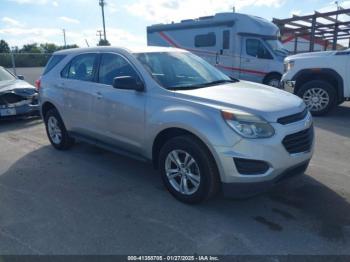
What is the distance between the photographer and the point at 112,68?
168 inches

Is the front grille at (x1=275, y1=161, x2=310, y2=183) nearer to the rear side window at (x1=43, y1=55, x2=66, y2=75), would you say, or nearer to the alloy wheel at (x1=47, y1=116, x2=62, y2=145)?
the alloy wheel at (x1=47, y1=116, x2=62, y2=145)

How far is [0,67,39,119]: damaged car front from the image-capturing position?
748 centimetres

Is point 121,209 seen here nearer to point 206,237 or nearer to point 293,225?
point 206,237

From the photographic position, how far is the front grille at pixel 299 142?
311 centimetres

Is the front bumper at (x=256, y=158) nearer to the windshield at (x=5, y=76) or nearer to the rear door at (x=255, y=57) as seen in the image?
the windshield at (x=5, y=76)

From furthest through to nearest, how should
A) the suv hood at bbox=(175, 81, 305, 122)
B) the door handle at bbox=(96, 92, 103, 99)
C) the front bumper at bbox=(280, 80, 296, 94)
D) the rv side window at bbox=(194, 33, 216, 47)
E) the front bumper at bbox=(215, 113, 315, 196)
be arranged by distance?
the rv side window at bbox=(194, 33, 216, 47)
the front bumper at bbox=(280, 80, 296, 94)
the door handle at bbox=(96, 92, 103, 99)
the suv hood at bbox=(175, 81, 305, 122)
the front bumper at bbox=(215, 113, 315, 196)

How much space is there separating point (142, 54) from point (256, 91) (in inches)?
60.5

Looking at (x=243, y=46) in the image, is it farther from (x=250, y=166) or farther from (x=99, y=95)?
(x=250, y=166)

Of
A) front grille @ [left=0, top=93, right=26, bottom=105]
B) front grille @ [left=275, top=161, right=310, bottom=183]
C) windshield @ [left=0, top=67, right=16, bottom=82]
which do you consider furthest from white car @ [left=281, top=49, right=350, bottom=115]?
windshield @ [left=0, top=67, right=16, bottom=82]

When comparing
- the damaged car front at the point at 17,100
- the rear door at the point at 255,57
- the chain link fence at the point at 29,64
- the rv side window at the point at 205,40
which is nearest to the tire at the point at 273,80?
the rear door at the point at 255,57

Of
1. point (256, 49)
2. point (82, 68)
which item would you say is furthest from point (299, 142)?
point (256, 49)

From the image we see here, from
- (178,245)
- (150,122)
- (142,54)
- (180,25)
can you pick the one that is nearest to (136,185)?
(150,122)

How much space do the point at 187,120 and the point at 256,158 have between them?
79 centimetres

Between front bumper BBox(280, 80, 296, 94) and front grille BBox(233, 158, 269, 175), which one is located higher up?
front bumper BBox(280, 80, 296, 94)
